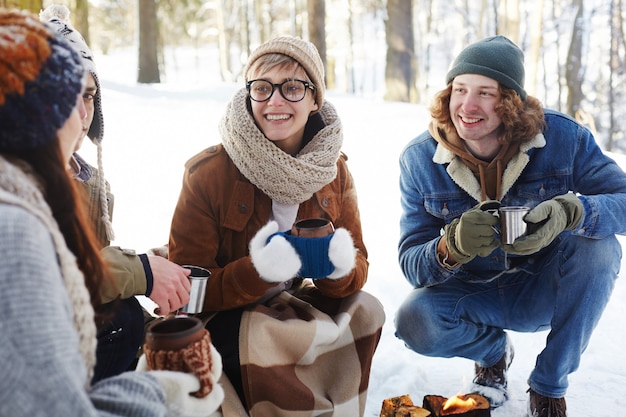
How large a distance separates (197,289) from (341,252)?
0.52m

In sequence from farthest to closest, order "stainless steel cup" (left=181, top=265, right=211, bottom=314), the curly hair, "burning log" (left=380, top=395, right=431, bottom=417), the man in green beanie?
the curly hair, the man in green beanie, "burning log" (left=380, top=395, right=431, bottom=417), "stainless steel cup" (left=181, top=265, right=211, bottom=314)

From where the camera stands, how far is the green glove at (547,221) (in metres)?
2.25

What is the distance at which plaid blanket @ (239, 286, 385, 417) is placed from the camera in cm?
202

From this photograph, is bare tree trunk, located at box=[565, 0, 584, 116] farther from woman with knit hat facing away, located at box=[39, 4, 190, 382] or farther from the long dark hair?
the long dark hair

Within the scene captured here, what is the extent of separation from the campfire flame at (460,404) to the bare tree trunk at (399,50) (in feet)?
34.0

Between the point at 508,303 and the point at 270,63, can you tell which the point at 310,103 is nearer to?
the point at 270,63

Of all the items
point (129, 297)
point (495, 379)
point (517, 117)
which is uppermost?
point (517, 117)

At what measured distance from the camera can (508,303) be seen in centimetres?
264

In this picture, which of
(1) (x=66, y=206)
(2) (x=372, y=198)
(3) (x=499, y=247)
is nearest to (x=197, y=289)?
(1) (x=66, y=206)

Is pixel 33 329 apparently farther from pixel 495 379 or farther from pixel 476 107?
pixel 495 379

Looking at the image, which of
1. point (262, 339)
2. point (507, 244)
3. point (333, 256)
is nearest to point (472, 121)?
point (507, 244)

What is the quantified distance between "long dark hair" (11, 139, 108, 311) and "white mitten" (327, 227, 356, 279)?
0.81m

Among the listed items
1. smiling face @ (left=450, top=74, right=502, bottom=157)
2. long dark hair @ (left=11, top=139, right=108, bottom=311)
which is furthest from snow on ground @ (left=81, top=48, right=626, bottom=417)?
long dark hair @ (left=11, top=139, right=108, bottom=311)

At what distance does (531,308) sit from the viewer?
2.58m
